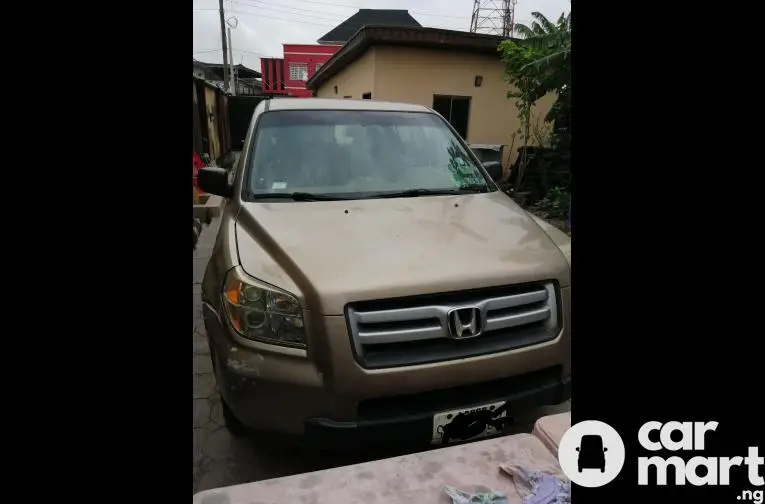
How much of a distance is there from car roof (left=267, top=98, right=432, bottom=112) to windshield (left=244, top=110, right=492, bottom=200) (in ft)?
0.19

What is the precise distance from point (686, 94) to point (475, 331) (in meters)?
1.10

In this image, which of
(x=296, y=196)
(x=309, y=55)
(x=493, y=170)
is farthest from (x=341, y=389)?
(x=309, y=55)

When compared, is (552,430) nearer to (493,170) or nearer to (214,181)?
(493,170)

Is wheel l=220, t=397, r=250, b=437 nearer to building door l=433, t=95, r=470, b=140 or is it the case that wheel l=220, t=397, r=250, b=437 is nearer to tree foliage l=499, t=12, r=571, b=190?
tree foliage l=499, t=12, r=571, b=190

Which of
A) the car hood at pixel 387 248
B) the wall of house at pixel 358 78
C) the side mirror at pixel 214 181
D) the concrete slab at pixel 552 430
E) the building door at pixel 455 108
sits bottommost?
the concrete slab at pixel 552 430

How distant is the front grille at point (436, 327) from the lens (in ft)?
5.62

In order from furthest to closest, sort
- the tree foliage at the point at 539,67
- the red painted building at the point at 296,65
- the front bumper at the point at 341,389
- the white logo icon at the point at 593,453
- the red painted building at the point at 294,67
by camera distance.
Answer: the red painted building at the point at 294,67
the red painted building at the point at 296,65
the tree foliage at the point at 539,67
the front bumper at the point at 341,389
the white logo icon at the point at 593,453

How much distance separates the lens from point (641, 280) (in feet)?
3.16

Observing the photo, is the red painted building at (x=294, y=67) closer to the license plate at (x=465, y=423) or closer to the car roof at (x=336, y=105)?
the car roof at (x=336, y=105)

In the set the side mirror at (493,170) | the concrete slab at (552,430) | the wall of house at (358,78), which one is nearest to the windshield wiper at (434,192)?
the side mirror at (493,170)

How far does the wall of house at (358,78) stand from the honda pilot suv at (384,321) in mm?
5773

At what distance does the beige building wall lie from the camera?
29.6ft
